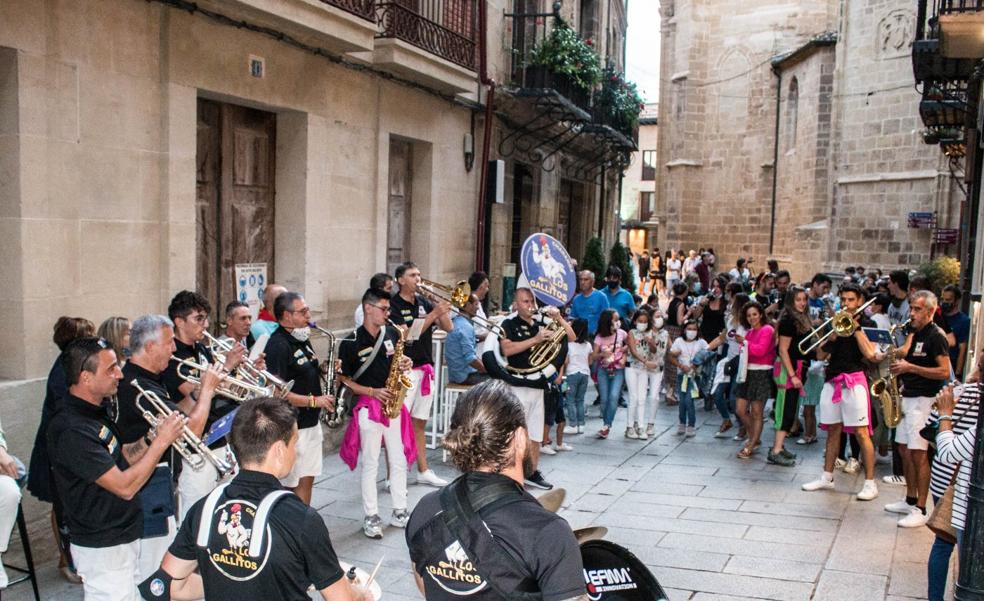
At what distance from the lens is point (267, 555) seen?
282 cm

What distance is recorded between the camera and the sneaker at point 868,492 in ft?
25.5

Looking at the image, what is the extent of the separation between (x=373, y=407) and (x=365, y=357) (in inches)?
15.4

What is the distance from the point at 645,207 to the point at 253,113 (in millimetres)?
50907

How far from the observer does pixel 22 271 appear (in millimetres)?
6105

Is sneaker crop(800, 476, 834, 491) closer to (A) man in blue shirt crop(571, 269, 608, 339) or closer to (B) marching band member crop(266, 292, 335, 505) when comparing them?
(A) man in blue shirt crop(571, 269, 608, 339)

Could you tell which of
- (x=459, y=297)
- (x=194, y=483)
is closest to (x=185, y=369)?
(x=194, y=483)

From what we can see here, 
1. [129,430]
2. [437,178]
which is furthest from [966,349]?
[129,430]

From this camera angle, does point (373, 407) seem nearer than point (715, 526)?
Yes

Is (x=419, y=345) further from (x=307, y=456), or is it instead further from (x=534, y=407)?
(x=307, y=456)

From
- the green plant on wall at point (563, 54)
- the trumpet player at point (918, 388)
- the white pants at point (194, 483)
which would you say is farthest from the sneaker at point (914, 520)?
the green plant on wall at point (563, 54)

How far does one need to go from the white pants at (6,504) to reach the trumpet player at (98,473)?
0.58m

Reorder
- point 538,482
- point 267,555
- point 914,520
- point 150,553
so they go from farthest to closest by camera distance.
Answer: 1. point 538,482
2. point 914,520
3. point 150,553
4. point 267,555

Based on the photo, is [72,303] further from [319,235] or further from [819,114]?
[819,114]

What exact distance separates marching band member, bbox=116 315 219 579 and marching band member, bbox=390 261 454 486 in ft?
9.96
